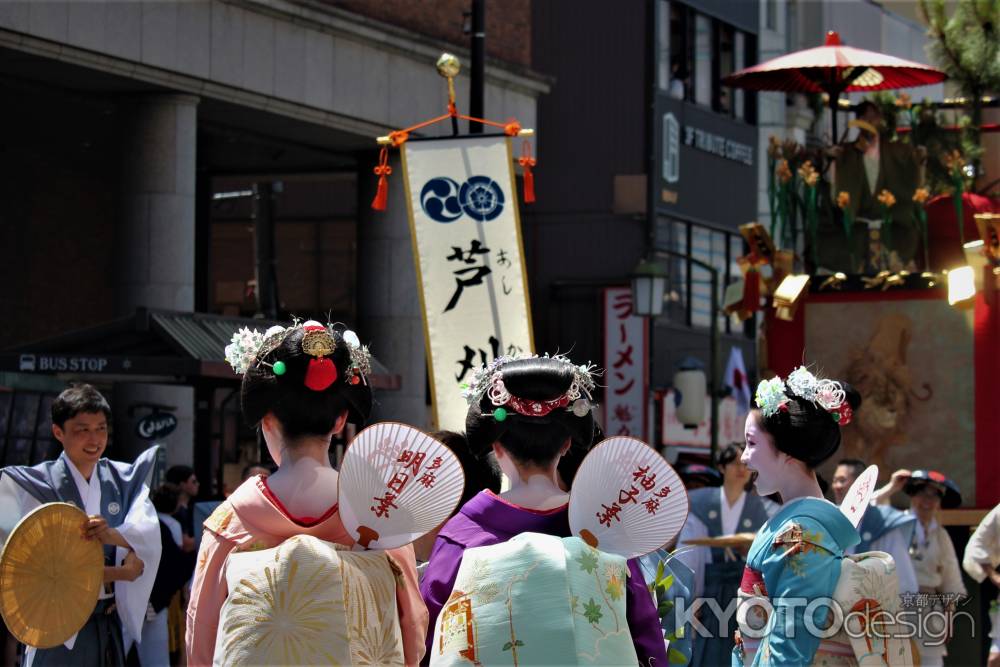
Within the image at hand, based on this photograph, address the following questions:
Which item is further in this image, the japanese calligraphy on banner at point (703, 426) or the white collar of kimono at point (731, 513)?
the japanese calligraphy on banner at point (703, 426)

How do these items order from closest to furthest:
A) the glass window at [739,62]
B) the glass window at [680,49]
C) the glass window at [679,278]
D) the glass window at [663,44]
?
the glass window at [663,44]
the glass window at [679,278]
the glass window at [680,49]
the glass window at [739,62]

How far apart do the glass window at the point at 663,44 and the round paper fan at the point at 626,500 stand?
21539mm

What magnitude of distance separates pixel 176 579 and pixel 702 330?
1878 centimetres

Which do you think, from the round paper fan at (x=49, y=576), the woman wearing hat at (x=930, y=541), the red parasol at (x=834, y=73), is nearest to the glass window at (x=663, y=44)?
the red parasol at (x=834, y=73)

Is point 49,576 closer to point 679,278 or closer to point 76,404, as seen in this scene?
point 76,404

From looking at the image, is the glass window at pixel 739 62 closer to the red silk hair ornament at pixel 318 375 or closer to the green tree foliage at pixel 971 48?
the green tree foliage at pixel 971 48

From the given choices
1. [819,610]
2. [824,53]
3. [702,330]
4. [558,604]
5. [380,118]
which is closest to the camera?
[558,604]

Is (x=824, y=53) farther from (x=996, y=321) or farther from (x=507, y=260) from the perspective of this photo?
(x=507, y=260)

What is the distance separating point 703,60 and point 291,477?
23938 mm

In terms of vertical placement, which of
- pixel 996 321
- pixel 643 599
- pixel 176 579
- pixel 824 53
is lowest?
pixel 176 579

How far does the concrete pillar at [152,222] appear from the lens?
16125 millimetres

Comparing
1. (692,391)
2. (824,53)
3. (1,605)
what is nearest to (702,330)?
(692,391)

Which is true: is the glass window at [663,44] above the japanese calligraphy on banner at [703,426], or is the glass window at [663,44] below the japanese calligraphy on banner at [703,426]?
above

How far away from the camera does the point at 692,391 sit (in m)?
23.5
